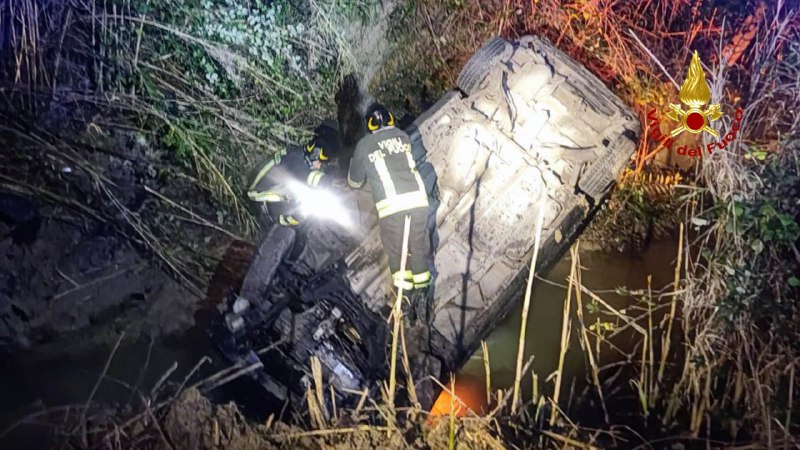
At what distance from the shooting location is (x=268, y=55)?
5434 millimetres

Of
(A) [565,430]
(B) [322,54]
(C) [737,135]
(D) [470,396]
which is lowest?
(D) [470,396]

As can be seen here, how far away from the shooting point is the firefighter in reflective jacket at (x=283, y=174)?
4.97 m

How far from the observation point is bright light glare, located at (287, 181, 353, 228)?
4629 millimetres

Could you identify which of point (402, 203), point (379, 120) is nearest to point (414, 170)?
point (402, 203)

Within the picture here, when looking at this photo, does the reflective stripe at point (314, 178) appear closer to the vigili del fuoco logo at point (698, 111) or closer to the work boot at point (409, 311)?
the work boot at point (409, 311)

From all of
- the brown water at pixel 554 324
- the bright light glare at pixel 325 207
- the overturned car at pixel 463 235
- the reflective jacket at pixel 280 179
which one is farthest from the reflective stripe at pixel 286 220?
the brown water at pixel 554 324

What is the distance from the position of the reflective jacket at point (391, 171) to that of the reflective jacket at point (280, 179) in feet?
1.94

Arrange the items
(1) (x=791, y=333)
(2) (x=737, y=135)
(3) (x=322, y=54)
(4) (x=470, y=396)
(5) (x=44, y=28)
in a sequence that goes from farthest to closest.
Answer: (3) (x=322, y=54) < (4) (x=470, y=396) < (5) (x=44, y=28) < (2) (x=737, y=135) < (1) (x=791, y=333)

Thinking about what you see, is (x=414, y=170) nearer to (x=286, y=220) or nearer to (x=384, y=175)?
(x=384, y=175)

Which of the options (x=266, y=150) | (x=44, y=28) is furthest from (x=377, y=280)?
(x=44, y=28)

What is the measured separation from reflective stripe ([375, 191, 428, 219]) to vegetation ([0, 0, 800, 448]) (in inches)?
51.8

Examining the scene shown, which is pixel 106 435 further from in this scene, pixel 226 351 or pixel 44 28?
pixel 44 28

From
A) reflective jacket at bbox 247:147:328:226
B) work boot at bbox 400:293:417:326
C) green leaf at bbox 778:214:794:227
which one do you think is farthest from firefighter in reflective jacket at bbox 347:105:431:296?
green leaf at bbox 778:214:794:227

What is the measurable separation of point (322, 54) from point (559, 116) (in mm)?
2505
